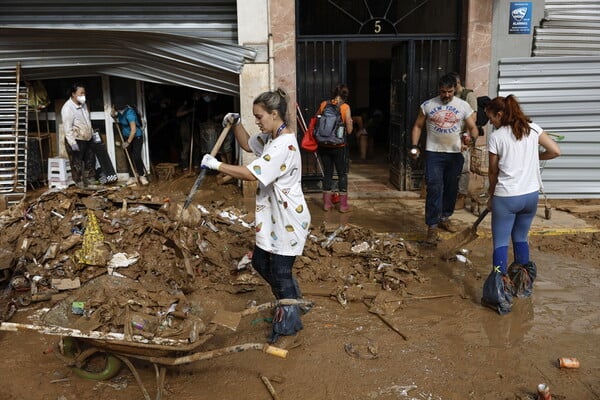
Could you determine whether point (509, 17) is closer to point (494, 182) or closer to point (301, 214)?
point (494, 182)

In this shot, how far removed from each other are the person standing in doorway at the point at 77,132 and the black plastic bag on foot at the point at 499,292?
263 inches

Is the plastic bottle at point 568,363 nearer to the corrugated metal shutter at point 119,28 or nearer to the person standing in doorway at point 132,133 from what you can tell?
the corrugated metal shutter at point 119,28

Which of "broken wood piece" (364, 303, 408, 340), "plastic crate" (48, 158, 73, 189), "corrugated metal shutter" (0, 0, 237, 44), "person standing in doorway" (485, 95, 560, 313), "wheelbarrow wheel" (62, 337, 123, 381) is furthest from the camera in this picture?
"plastic crate" (48, 158, 73, 189)

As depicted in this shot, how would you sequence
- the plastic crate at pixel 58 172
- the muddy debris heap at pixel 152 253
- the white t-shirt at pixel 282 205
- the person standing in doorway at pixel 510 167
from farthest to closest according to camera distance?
the plastic crate at pixel 58 172 → the muddy debris heap at pixel 152 253 → the person standing in doorway at pixel 510 167 → the white t-shirt at pixel 282 205

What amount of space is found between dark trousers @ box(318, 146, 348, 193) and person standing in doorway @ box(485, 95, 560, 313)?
123 inches

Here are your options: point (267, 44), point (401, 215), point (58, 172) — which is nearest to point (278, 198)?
point (401, 215)

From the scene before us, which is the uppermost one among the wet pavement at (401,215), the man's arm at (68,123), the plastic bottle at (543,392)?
the man's arm at (68,123)

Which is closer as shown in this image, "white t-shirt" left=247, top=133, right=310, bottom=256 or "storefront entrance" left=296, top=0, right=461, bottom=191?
"white t-shirt" left=247, top=133, right=310, bottom=256

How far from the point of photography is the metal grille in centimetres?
898

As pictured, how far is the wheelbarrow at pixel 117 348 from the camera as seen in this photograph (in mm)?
3740

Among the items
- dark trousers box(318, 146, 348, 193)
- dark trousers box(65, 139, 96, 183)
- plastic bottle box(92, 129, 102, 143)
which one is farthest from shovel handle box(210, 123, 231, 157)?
plastic bottle box(92, 129, 102, 143)

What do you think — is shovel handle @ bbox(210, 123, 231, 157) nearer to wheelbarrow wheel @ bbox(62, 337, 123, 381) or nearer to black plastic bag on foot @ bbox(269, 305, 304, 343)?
black plastic bag on foot @ bbox(269, 305, 304, 343)

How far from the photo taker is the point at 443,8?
9.73 m

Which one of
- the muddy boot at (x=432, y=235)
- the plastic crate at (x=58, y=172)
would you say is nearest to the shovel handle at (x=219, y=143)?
the muddy boot at (x=432, y=235)
